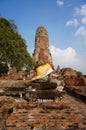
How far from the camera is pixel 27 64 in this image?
24531 mm

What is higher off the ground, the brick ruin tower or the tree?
the brick ruin tower

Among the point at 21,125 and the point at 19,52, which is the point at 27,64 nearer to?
A: the point at 19,52

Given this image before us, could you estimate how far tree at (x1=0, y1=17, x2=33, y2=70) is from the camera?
22172 mm

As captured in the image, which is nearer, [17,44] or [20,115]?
[20,115]

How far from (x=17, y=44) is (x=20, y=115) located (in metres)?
18.0

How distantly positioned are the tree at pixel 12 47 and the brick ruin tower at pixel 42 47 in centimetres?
2698

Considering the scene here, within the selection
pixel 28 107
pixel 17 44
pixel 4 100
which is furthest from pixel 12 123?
pixel 17 44

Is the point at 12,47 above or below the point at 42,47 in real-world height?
below

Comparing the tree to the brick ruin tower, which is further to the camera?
the brick ruin tower

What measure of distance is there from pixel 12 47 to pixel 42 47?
3113 centimetres

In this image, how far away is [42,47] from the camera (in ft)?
175

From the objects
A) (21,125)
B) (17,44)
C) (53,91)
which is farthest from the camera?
(17,44)

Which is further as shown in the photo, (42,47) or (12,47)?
(42,47)

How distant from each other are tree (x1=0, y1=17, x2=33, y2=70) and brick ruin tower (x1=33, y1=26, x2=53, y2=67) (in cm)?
2698
